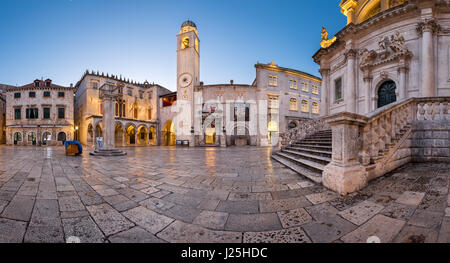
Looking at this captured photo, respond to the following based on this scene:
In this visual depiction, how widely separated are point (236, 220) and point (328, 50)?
16774mm

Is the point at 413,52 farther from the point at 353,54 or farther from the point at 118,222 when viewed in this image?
the point at 118,222

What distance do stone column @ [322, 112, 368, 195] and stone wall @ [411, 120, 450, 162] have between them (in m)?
3.45

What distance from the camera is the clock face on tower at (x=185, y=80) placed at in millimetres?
26500

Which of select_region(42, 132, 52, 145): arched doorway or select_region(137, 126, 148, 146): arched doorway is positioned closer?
select_region(42, 132, 52, 145): arched doorway

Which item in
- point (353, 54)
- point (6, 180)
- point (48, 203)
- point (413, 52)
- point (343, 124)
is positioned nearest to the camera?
point (48, 203)

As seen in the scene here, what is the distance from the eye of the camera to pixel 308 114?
27.6 m

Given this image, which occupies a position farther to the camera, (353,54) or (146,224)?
(353,54)

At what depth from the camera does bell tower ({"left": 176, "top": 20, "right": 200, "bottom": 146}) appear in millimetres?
26000

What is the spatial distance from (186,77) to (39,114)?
82.6 ft

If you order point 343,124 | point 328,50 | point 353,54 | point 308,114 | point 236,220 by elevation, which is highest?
point 328,50

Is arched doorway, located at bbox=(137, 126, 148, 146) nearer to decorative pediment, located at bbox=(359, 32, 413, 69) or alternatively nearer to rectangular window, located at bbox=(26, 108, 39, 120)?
rectangular window, located at bbox=(26, 108, 39, 120)

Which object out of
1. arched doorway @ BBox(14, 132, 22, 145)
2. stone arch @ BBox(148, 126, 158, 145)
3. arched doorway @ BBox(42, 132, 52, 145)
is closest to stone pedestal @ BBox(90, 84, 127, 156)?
stone arch @ BBox(148, 126, 158, 145)

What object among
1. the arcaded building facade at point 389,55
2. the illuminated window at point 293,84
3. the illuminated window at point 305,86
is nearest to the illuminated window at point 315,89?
the illuminated window at point 305,86

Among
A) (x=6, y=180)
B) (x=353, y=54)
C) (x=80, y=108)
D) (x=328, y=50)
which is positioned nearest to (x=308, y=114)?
(x=328, y=50)
